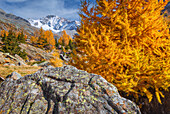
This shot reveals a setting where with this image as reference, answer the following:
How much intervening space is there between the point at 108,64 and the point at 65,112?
2701mm

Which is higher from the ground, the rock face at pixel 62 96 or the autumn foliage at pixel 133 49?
the autumn foliage at pixel 133 49

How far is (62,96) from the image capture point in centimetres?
269

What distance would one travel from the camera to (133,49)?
4.69 m

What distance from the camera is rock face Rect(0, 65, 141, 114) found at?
8.21 feet

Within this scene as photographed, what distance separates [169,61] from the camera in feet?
14.2

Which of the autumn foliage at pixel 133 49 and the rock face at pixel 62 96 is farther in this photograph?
the autumn foliage at pixel 133 49

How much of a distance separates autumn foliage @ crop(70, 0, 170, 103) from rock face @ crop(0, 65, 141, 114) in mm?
1506

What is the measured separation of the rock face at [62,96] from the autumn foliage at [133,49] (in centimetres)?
151

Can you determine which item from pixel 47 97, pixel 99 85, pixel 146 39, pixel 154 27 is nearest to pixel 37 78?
pixel 47 97

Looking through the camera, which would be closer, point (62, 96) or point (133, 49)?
point (62, 96)

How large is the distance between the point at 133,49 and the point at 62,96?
385 centimetres

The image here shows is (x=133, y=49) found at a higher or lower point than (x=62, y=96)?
higher

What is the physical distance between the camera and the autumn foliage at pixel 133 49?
4.22m

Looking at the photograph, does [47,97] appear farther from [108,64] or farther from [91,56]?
[108,64]
